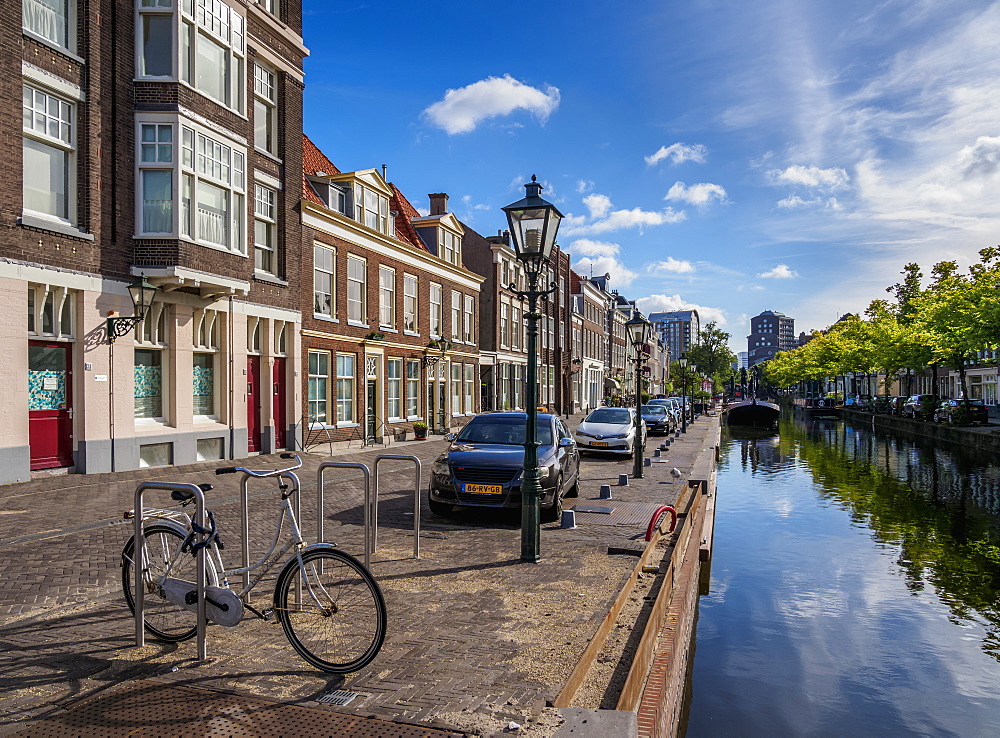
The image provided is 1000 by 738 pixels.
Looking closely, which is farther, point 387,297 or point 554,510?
point 387,297

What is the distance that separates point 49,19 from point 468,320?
24.1 m

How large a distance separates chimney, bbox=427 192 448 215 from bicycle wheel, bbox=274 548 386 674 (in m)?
33.8

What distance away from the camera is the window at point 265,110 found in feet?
65.0

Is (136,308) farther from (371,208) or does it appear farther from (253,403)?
(371,208)

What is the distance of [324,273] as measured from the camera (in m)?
23.8

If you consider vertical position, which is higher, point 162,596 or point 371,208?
point 371,208

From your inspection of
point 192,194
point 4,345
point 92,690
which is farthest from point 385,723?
point 192,194

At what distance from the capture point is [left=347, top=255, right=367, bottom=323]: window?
25.2 m

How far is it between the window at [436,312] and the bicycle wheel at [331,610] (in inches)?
1076

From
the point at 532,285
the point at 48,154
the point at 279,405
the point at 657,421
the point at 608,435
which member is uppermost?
the point at 48,154

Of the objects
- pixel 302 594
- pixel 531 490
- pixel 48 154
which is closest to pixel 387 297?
pixel 48 154

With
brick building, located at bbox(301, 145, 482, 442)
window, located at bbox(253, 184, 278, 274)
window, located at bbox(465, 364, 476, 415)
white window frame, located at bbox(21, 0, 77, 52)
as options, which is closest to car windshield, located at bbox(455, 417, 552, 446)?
window, located at bbox(253, 184, 278, 274)

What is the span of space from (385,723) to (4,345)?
482 inches

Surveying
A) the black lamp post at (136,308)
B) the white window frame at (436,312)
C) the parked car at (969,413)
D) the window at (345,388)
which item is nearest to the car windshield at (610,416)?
the window at (345,388)
